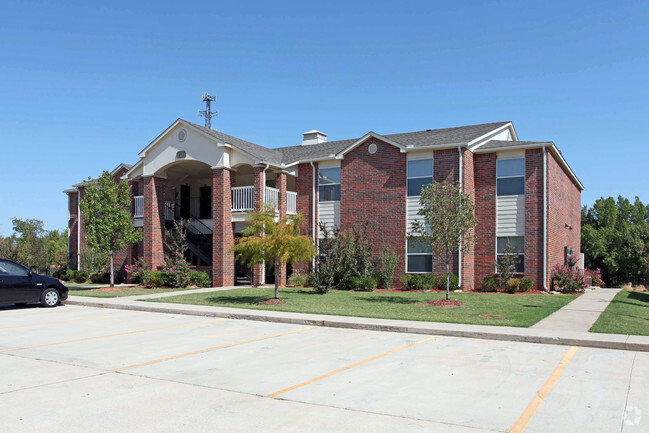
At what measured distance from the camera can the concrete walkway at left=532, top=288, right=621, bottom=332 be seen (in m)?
12.3

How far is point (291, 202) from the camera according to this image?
26297 millimetres

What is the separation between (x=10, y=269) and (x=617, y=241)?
1649 inches

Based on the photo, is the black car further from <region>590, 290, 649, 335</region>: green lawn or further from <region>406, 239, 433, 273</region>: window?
<region>590, 290, 649, 335</region>: green lawn

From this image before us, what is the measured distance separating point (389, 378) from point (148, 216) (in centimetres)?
2160

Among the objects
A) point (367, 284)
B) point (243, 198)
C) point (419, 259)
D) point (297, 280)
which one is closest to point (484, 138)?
point (419, 259)

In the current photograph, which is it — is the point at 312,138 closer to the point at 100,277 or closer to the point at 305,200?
the point at 305,200

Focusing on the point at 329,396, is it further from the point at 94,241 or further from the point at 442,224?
the point at 94,241

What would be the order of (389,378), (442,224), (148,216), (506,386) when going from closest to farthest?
(506,386) < (389,378) < (442,224) < (148,216)

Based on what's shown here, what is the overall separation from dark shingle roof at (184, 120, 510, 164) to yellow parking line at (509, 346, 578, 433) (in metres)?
15.2

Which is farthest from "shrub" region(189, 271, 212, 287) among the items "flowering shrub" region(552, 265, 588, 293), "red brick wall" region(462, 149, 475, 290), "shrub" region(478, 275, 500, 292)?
"flowering shrub" region(552, 265, 588, 293)

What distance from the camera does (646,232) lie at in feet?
105

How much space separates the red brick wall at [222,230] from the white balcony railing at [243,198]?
0.32 metres

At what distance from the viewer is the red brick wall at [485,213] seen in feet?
74.9

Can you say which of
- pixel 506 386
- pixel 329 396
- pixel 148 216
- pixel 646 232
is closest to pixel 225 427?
pixel 329 396
